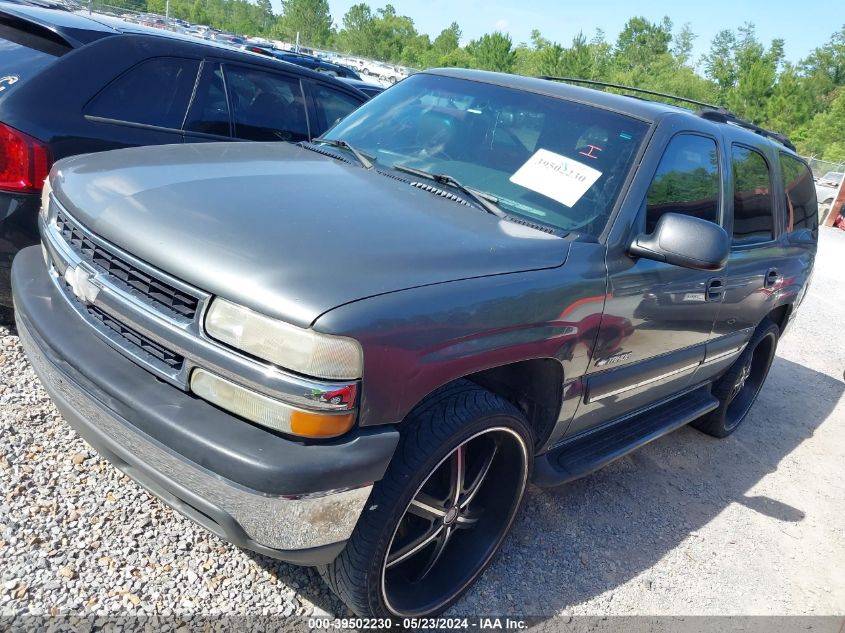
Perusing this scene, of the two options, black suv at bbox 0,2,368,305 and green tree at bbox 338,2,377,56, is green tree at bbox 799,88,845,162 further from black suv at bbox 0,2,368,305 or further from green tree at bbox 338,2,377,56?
green tree at bbox 338,2,377,56

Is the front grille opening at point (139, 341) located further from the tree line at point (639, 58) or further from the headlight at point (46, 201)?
the tree line at point (639, 58)

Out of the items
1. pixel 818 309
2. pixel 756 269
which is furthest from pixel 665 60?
pixel 756 269

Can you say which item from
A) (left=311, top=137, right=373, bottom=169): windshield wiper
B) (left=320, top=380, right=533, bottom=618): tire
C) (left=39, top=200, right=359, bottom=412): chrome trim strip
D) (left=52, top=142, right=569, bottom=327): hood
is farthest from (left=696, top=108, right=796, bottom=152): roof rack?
(left=39, top=200, right=359, bottom=412): chrome trim strip

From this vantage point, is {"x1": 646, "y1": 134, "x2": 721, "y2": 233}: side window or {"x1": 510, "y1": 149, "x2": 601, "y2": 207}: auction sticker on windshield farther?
{"x1": 646, "y1": 134, "x2": 721, "y2": 233}: side window

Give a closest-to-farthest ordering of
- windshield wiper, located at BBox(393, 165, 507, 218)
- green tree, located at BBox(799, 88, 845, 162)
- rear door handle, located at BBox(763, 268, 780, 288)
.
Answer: windshield wiper, located at BBox(393, 165, 507, 218) → rear door handle, located at BBox(763, 268, 780, 288) → green tree, located at BBox(799, 88, 845, 162)

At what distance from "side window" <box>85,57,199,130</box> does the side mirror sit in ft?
9.70

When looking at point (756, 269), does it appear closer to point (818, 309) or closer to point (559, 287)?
point (559, 287)

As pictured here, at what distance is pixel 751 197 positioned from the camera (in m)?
3.87

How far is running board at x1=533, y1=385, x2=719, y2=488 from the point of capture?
2.91 m

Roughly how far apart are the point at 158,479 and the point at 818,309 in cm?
979

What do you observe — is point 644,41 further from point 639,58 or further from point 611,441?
point 611,441

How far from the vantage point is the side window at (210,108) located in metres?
4.31

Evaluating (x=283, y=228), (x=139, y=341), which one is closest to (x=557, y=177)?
(x=283, y=228)

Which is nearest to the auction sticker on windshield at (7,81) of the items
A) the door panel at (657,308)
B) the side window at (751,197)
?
the door panel at (657,308)
